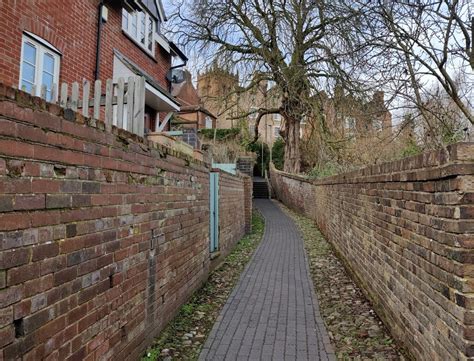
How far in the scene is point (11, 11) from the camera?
6852mm

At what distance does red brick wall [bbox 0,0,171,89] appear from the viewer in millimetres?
6789

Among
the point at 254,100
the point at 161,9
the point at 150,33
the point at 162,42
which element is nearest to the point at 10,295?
the point at 150,33

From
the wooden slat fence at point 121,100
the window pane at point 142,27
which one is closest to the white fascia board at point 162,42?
the window pane at point 142,27

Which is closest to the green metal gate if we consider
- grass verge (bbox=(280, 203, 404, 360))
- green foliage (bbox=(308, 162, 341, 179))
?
grass verge (bbox=(280, 203, 404, 360))

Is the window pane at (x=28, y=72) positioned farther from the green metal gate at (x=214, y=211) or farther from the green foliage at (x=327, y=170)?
the green foliage at (x=327, y=170)

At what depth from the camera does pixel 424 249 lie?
3.06 metres

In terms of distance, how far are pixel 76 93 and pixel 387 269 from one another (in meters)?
3.63

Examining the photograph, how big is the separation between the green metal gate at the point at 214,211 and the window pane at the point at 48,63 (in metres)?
4.01

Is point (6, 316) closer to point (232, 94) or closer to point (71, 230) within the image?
point (71, 230)

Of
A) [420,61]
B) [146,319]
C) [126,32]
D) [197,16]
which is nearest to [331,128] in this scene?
[197,16]

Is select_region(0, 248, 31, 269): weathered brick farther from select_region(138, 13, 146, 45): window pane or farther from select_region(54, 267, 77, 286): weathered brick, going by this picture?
select_region(138, 13, 146, 45): window pane

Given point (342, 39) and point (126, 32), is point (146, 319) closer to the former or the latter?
point (126, 32)

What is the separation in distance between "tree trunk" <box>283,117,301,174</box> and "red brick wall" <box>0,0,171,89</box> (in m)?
11.1

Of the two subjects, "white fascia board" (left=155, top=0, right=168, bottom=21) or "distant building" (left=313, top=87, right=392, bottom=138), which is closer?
"distant building" (left=313, top=87, right=392, bottom=138)
